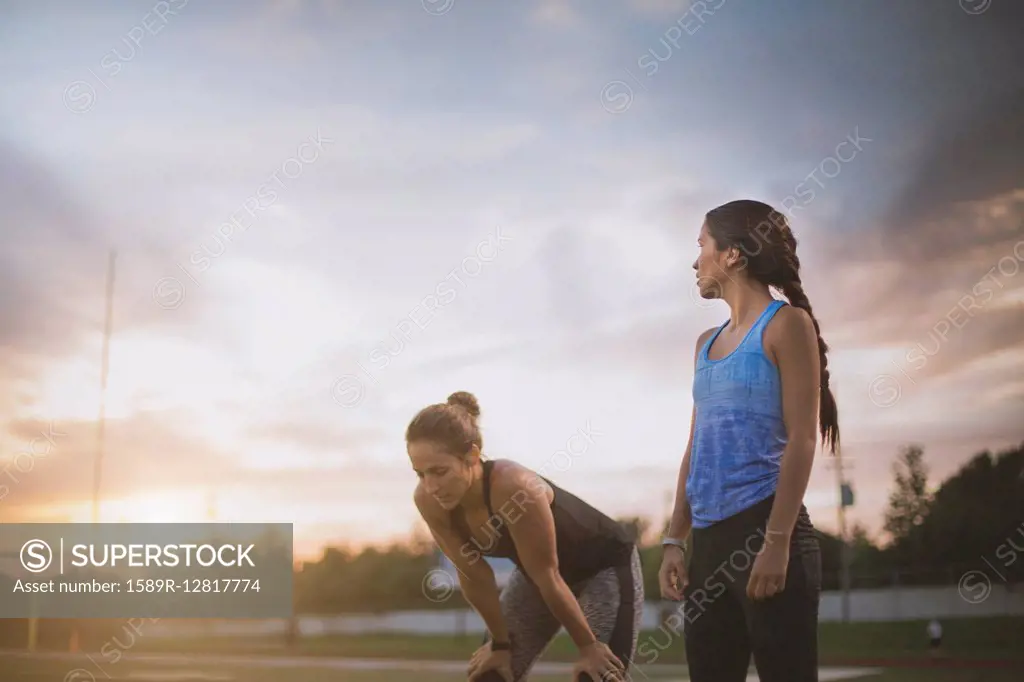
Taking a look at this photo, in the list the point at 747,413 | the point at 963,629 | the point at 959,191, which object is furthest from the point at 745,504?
the point at 963,629

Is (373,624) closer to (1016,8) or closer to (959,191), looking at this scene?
(959,191)

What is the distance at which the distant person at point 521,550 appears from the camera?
8.10 feet

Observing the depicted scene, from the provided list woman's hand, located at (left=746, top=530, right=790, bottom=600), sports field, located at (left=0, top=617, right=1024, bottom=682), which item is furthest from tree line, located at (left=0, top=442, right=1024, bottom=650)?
woman's hand, located at (left=746, top=530, right=790, bottom=600)

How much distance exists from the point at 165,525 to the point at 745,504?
1022cm

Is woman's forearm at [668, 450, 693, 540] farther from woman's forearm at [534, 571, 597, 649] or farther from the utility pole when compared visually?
the utility pole

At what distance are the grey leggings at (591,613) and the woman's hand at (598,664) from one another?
0.36 feet

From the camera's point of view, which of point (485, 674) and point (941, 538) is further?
point (941, 538)

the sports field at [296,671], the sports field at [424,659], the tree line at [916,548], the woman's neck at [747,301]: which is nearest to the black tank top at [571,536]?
the woman's neck at [747,301]

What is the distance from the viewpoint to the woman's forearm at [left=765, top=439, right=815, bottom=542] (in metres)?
1.79

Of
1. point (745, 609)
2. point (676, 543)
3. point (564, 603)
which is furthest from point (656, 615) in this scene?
point (745, 609)

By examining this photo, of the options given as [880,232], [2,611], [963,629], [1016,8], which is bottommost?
[963,629]

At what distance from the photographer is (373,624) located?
2264 cm

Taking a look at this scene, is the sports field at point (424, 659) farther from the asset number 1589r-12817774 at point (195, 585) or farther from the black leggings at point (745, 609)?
the black leggings at point (745, 609)

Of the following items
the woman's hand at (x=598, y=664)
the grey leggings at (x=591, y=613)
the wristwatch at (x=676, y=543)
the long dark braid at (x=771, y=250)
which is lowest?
the woman's hand at (x=598, y=664)
